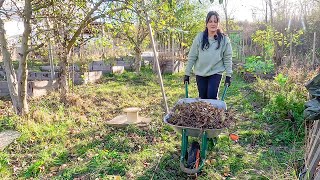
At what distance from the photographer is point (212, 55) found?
3.50 metres

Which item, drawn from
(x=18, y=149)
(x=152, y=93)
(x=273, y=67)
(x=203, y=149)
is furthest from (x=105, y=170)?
(x=273, y=67)

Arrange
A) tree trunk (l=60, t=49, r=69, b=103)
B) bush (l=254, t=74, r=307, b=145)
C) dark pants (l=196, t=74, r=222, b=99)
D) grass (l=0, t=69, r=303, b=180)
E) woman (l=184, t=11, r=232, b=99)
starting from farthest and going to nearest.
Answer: tree trunk (l=60, t=49, r=69, b=103), bush (l=254, t=74, r=307, b=145), dark pants (l=196, t=74, r=222, b=99), woman (l=184, t=11, r=232, b=99), grass (l=0, t=69, r=303, b=180)

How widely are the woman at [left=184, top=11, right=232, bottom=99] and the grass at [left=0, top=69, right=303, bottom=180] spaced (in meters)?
0.91

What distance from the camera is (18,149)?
3.55 m

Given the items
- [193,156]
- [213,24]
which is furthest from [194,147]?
[213,24]

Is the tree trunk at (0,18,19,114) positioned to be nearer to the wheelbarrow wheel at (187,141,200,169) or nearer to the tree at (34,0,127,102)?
the tree at (34,0,127,102)

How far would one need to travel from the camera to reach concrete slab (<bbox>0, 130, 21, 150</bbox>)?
3542mm

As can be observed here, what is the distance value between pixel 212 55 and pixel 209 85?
0.40 meters

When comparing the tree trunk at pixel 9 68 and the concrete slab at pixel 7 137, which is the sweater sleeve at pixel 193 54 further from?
the tree trunk at pixel 9 68

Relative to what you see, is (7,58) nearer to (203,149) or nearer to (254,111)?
(203,149)

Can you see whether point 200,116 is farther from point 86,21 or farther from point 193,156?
point 86,21

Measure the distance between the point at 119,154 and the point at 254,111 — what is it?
3.03 m

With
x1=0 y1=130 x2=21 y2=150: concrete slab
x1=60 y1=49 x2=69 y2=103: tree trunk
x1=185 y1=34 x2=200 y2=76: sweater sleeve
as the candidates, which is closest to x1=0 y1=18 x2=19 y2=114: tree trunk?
x1=0 y1=130 x2=21 y2=150: concrete slab

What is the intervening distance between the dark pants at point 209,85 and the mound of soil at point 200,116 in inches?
26.7
